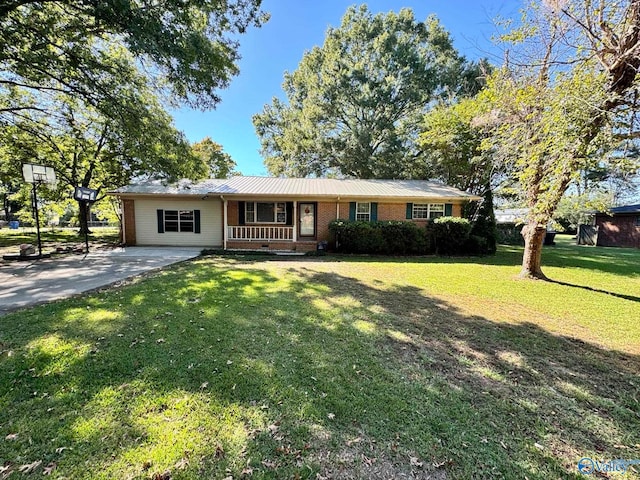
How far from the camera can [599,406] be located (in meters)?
2.80

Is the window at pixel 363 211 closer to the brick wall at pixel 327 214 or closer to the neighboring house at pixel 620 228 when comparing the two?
the brick wall at pixel 327 214

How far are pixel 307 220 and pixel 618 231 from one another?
894 inches

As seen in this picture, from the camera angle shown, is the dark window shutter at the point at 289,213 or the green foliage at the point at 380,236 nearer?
the green foliage at the point at 380,236

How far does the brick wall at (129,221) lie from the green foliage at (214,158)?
7.86m

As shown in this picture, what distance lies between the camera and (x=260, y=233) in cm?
1362

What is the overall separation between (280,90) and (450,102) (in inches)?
555

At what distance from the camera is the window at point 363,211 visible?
13.9 meters

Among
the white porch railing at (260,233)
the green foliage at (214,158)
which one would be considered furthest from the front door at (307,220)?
the green foliage at (214,158)

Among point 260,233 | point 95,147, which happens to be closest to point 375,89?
point 260,233

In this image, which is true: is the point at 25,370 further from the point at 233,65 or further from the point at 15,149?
the point at 15,149

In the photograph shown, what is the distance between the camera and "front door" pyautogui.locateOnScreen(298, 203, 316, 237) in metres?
14.2

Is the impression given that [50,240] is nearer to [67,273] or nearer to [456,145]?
[67,273]

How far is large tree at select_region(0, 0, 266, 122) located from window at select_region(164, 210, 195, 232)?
6.02m

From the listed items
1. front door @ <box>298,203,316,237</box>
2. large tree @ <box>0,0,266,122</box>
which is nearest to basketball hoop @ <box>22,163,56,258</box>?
large tree @ <box>0,0,266,122</box>
